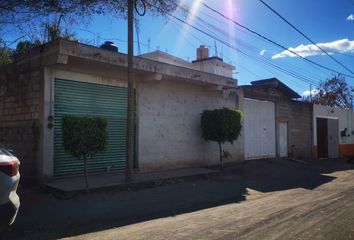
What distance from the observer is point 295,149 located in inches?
1002

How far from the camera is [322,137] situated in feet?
96.1

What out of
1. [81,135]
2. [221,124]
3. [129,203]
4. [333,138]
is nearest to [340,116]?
[333,138]

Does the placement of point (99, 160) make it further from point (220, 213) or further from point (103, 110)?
point (220, 213)

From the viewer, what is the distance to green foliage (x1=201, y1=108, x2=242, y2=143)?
16.5m

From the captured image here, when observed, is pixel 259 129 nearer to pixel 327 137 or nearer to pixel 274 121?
pixel 274 121

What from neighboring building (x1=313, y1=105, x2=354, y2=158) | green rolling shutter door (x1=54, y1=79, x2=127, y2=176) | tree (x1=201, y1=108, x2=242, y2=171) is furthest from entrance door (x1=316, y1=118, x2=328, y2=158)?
green rolling shutter door (x1=54, y1=79, x2=127, y2=176)

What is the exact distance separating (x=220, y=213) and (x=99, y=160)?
19.8ft

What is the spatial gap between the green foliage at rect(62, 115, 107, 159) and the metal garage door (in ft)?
37.8

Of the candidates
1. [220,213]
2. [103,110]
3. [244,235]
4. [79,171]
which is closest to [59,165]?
[79,171]

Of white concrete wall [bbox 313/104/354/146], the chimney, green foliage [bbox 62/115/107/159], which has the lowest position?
green foliage [bbox 62/115/107/159]

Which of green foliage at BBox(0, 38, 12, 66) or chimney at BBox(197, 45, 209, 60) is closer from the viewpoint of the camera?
green foliage at BBox(0, 38, 12, 66)

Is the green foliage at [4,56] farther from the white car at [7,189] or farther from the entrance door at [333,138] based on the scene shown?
the entrance door at [333,138]

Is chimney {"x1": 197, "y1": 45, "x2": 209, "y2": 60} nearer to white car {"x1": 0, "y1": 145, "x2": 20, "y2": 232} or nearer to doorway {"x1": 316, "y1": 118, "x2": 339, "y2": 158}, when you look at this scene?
doorway {"x1": 316, "y1": 118, "x2": 339, "y2": 158}

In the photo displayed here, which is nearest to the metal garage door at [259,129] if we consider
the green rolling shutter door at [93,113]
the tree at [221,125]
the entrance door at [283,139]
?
the entrance door at [283,139]
